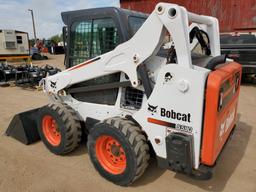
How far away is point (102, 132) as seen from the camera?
2857mm

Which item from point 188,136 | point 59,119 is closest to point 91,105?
point 59,119

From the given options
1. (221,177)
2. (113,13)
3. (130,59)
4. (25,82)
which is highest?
(113,13)

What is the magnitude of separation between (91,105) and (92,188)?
114cm

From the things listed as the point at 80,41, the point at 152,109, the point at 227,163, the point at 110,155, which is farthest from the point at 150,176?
the point at 80,41

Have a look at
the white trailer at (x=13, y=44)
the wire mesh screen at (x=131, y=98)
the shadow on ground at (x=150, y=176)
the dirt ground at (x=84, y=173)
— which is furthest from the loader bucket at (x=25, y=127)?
the white trailer at (x=13, y=44)

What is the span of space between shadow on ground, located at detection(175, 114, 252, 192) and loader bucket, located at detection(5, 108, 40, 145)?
100 inches

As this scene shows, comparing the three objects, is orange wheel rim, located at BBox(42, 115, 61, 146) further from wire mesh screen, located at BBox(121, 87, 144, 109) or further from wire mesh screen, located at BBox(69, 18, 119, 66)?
wire mesh screen, located at BBox(121, 87, 144, 109)

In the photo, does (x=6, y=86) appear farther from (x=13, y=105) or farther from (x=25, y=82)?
(x=13, y=105)

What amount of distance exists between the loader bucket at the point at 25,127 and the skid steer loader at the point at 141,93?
450 millimetres

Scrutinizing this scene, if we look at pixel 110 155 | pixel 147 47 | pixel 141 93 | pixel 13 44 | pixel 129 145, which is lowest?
pixel 110 155

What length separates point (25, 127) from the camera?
4.02 meters

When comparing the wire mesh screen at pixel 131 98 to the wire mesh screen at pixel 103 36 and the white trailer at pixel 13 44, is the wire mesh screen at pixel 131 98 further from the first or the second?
the white trailer at pixel 13 44

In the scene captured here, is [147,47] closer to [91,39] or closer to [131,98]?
[131,98]

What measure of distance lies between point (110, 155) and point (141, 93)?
92 centimetres
